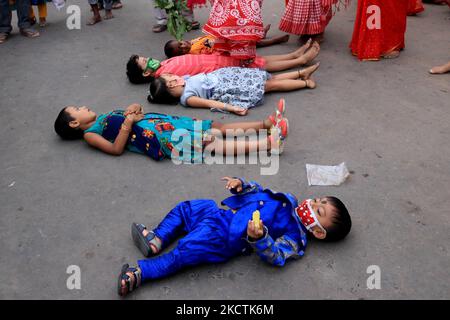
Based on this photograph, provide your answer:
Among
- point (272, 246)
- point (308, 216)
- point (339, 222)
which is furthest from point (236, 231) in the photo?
point (339, 222)

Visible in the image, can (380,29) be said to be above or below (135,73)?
above

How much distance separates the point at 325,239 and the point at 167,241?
0.81 m

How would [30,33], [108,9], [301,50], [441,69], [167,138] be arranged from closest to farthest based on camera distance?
[167,138], [441,69], [301,50], [30,33], [108,9]

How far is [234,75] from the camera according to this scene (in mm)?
3568

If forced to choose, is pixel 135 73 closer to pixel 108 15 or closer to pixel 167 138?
pixel 167 138

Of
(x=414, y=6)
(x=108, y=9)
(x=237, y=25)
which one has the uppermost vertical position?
(x=237, y=25)

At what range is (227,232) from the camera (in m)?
2.16

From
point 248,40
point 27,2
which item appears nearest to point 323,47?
point 248,40

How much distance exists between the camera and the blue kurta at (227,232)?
2.06 m

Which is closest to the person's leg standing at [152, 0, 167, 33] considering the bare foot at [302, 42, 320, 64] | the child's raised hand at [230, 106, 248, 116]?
the bare foot at [302, 42, 320, 64]

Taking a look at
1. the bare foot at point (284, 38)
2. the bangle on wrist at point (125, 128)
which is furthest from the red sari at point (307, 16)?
the bangle on wrist at point (125, 128)

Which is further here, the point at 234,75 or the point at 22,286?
the point at 234,75

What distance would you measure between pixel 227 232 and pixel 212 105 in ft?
5.11
